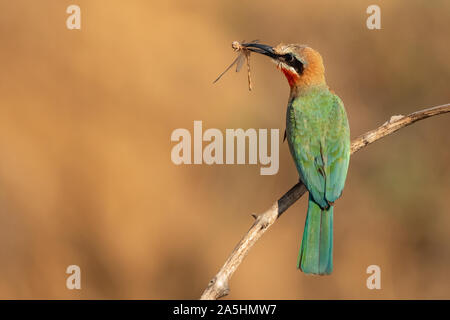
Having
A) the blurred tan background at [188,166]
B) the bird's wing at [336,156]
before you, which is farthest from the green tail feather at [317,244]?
the blurred tan background at [188,166]

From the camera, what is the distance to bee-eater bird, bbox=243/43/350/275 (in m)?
3.96

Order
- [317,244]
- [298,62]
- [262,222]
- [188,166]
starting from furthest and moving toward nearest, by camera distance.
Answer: [188,166] → [298,62] → [317,244] → [262,222]

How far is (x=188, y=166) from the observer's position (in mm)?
6594

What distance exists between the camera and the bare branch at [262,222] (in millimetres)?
2932

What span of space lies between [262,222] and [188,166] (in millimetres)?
3278

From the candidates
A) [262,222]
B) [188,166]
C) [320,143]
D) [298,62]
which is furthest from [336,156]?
[188,166]

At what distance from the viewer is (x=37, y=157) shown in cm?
623

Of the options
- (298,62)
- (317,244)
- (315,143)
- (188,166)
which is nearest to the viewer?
(317,244)

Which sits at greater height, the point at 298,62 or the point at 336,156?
the point at 298,62

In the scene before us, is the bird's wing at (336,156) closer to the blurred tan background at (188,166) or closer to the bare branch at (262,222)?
the bare branch at (262,222)

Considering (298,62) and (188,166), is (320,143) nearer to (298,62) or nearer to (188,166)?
(298,62)

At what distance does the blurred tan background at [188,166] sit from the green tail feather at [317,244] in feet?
8.05

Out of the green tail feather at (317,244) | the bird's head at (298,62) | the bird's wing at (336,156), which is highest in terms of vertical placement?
the bird's head at (298,62)

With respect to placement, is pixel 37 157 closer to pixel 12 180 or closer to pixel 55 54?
pixel 12 180
